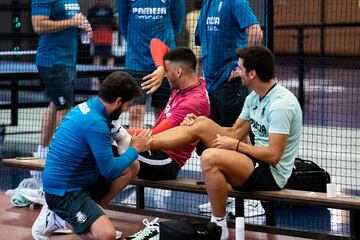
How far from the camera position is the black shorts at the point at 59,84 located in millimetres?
7707

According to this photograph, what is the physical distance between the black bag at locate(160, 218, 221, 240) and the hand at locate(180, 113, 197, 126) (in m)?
0.92

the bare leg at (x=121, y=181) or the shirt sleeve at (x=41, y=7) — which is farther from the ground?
the shirt sleeve at (x=41, y=7)

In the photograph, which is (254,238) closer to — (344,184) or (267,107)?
(267,107)

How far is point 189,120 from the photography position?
5.57 meters

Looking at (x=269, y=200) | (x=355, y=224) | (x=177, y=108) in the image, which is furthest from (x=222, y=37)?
(x=355, y=224)

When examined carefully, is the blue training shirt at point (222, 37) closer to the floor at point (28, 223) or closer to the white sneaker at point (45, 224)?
the floor at point (28, 223)

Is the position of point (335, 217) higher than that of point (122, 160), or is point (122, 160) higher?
point (122, 160)

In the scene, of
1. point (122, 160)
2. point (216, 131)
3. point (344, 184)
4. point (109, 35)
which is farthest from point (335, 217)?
point (109, 35)

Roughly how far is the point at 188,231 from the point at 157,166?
108 cm

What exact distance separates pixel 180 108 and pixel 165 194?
5.44ft

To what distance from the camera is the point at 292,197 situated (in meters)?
5.14

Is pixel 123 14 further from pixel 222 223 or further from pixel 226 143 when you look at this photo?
pixel 222 223

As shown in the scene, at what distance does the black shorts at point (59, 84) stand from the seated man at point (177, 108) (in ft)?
6.69

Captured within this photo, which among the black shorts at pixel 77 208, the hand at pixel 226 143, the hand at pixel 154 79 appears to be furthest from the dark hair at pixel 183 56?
the black shorts at pixel 77 208
